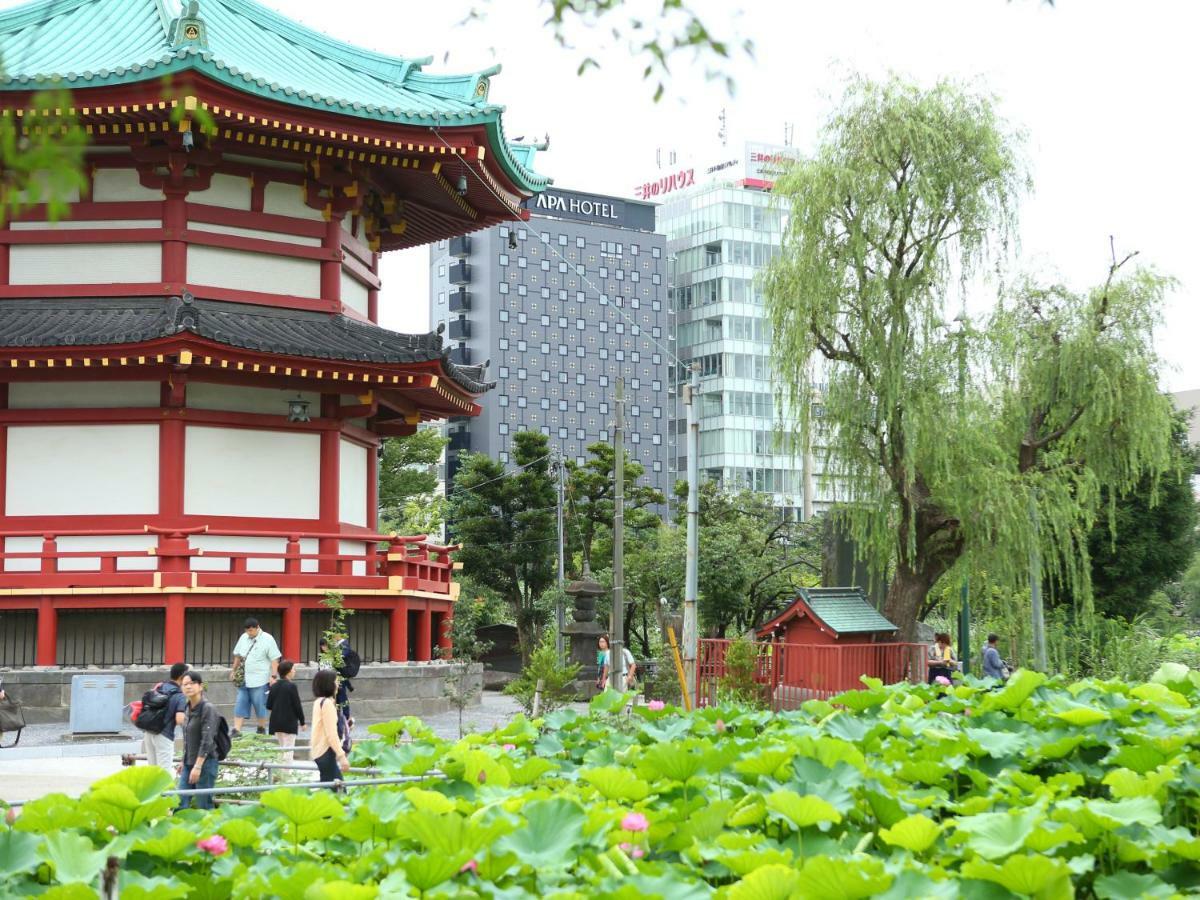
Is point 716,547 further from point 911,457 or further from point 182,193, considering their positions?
point 182,193

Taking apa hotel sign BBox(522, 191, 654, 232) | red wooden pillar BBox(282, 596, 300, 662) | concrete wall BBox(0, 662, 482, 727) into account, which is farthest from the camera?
apa hotel sign BBox(522, 191, 654, 232)

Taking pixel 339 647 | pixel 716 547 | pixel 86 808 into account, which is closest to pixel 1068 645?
pixel 716 547

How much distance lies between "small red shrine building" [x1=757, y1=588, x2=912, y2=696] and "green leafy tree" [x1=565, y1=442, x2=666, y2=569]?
2515 centimetres

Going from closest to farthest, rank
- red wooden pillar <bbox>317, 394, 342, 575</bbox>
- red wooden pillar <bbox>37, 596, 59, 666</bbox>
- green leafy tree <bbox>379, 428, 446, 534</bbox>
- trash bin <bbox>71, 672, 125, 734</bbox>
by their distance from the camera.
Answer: trash bin <bbox>71, 672, 125, 734</bbox>, red wooden pillar <bbox>37, 596, 59, 666</bbox>, red wooden pillar <bbox>317, 394, 342, 575</bbox>, green leafy tree <bbox>379, 428, 446, 534</bbox>

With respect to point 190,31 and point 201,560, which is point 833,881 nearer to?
point 201,560

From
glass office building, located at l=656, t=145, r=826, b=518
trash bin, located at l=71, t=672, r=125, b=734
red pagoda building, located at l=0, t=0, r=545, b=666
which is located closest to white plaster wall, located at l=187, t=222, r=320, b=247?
red pagoda building, located at l=0, t=0, r=545, b=666

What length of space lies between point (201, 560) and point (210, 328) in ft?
11.5

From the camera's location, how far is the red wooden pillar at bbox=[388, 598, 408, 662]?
21875 mm

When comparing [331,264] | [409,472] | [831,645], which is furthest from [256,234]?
[409,472]

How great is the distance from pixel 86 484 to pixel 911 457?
12565 millimetres

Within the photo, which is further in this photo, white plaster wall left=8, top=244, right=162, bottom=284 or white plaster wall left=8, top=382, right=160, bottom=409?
white plaster wall left=8, top=244, right=162, bottom=284

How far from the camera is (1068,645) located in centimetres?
2631

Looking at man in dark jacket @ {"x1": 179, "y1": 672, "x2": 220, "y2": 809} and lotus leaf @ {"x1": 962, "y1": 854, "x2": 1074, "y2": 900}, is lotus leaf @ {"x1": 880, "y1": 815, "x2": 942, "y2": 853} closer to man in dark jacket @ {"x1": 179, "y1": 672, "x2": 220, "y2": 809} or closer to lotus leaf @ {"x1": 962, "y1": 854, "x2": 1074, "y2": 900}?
lotus leaf @ {"x1": 962, "y1": 854, "x2": 1074, "y2": 900}

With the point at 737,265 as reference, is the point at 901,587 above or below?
below
